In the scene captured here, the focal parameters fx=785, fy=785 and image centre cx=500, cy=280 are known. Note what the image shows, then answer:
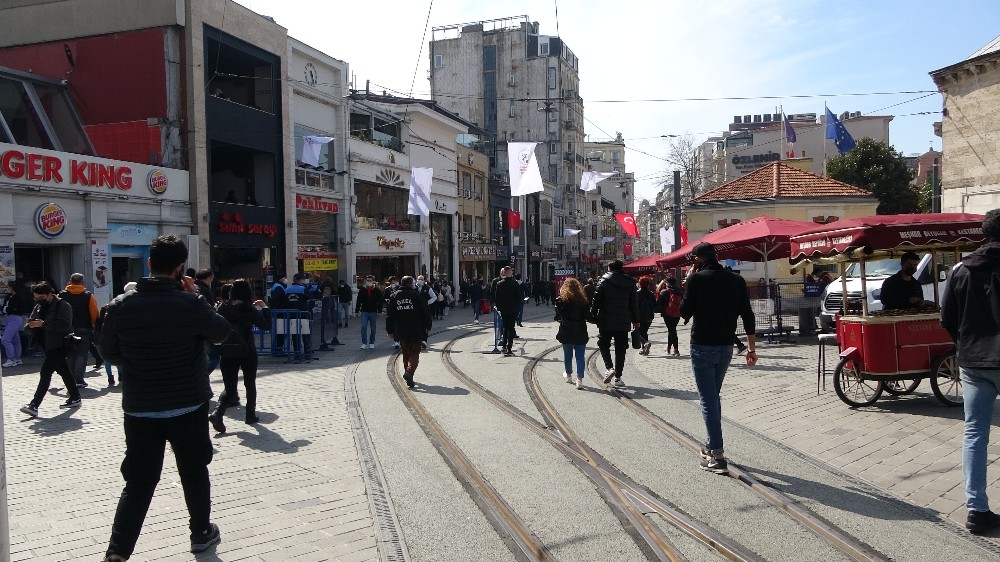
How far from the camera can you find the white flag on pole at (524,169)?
83.8 ft

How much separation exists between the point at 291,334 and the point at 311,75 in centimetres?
1939

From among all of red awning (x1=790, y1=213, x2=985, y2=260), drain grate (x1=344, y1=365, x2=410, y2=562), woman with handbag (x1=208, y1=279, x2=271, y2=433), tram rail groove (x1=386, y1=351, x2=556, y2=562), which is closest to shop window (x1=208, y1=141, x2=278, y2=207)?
woman with handbag (x1=208, y1=279, x2=271, y2=433)

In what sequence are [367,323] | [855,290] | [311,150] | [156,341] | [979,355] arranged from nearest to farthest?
[156,341] < [979,355] < [855,290] < [367,323] < [311,150]

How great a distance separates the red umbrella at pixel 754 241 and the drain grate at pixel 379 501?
354 inches

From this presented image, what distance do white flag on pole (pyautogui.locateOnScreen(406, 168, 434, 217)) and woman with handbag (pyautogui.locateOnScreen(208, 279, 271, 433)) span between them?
76.7ft

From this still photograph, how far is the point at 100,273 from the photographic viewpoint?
20.4 meters

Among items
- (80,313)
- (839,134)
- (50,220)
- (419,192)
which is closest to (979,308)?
(80,313)

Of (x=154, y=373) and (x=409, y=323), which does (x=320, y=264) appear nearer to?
(x=409, y=323)

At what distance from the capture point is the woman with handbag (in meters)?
8.20

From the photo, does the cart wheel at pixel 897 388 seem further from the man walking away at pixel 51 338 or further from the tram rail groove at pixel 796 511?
the man walking away at pixel 51 338

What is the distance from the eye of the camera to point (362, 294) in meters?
17.7

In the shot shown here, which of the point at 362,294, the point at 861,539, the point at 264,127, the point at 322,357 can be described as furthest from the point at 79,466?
the point at 264,127

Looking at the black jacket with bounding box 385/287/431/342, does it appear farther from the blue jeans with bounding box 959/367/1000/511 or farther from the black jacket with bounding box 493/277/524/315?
the blue jeans with bounding box 959/367/1000/511

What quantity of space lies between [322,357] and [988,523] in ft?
42.0
